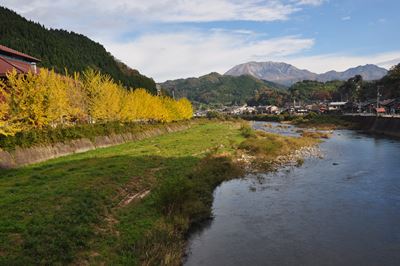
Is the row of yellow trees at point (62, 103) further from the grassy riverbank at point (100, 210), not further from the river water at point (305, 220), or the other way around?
the river water at point (305, 220)

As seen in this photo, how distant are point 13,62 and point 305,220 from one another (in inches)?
2124

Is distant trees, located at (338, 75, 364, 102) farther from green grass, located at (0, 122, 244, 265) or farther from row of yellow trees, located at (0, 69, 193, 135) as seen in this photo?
green grass, located at (0, 122, 244, 265)

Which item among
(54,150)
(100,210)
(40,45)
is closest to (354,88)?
(40,45)

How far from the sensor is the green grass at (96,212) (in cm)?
1498

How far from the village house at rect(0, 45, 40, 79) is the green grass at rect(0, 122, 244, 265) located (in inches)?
891

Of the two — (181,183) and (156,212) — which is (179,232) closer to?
(156,212)

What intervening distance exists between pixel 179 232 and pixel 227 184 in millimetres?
14983

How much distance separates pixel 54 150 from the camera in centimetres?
3928

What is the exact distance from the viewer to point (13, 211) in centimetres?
1794

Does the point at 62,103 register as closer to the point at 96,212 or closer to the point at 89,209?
the point at 89,209

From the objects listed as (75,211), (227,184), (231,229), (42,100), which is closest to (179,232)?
(231,229)

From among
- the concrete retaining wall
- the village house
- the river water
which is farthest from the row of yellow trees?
the river water

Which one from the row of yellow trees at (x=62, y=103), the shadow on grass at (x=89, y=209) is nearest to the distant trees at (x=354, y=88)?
the row of yellow trees at (x=62, y=103)

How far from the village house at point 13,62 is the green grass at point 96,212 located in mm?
22641
